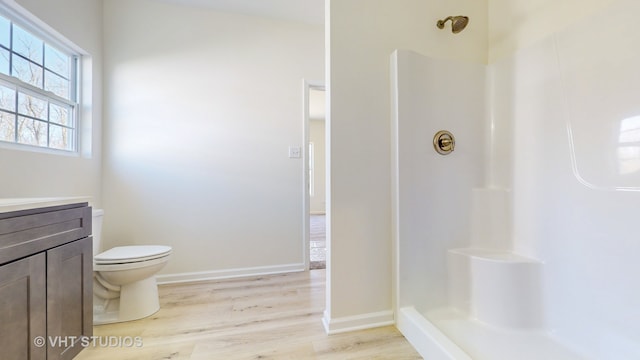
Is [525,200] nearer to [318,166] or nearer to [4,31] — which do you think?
[4,31]

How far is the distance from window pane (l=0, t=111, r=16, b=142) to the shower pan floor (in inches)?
97.6

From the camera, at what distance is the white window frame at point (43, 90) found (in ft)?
4.65

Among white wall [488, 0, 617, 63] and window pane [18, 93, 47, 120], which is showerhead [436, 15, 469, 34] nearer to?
white wall [488, 0, 617, 63]

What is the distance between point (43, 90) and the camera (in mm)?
1639

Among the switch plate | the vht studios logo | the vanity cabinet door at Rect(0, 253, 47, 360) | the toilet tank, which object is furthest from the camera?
the switch plate

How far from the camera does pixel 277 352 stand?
49.4 inches

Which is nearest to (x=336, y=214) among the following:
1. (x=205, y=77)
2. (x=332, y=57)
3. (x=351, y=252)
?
(x=351, y=252)

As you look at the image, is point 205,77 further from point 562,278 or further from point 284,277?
point 562,278

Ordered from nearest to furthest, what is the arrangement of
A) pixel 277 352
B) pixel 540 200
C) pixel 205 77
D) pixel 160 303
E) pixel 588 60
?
pixel 588 60
pixel 277 352
pixel 540 200
pixel 160 303
pixel 205 77

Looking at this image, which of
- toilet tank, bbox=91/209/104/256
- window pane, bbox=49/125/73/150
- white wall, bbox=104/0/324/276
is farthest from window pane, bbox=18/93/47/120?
toilet tank, bbox=91/209/104/256

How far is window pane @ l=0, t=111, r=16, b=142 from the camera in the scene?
4.46 feet

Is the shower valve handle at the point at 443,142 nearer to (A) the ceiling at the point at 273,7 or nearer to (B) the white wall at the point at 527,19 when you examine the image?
(B) the white wall at the point at 527,19

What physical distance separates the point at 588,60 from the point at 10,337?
8.64 feet

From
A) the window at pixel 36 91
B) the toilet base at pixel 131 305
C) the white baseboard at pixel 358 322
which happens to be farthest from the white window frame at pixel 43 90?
the white baseboard at pixel 358 322
